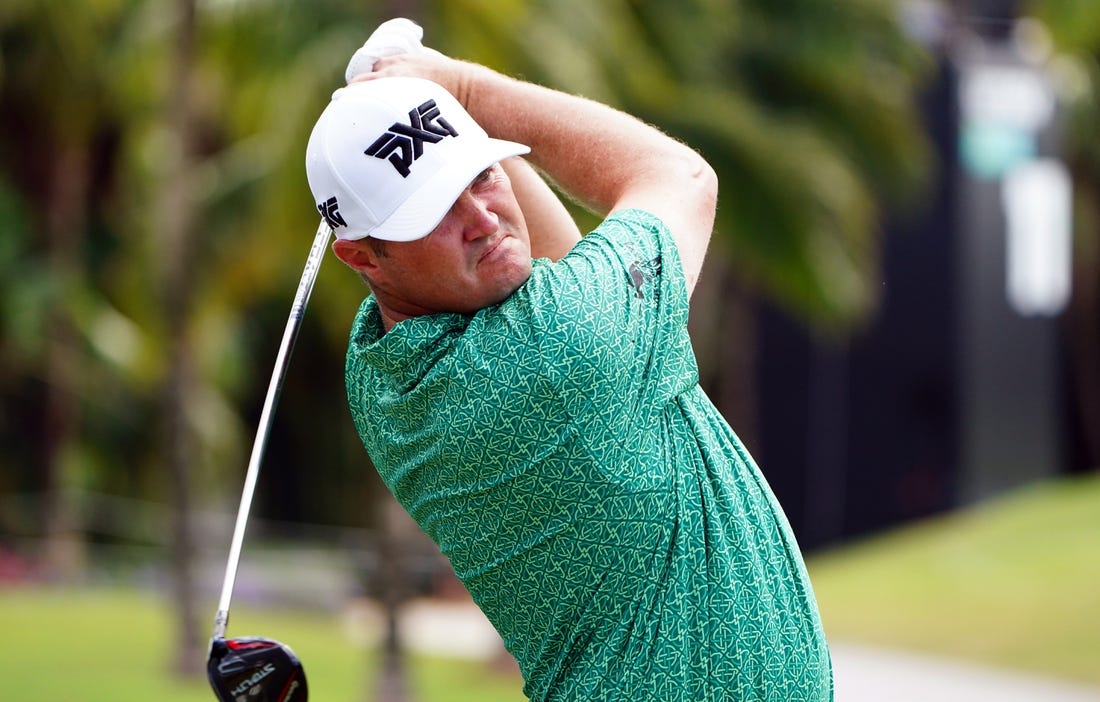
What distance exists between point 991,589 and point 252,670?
454 inches

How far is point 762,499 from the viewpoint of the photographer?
2.42 m

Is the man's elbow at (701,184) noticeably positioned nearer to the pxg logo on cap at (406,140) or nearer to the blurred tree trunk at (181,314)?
the pxg logo on cap at (406,140)

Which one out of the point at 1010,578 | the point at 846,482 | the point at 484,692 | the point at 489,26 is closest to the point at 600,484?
the point at 489,26

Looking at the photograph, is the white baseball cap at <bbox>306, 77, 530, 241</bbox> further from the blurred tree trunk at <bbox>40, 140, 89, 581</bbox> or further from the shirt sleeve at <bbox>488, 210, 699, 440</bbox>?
the blurred tree trunk at <bbox>40, 140, 89, 581</bbox>

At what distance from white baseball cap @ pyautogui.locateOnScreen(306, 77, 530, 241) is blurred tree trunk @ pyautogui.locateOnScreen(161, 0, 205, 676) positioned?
9.86 m

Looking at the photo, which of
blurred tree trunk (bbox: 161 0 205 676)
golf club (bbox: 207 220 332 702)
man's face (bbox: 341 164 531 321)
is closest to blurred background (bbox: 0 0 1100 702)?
blurred tree trunk (bbox: 161 0 205 676)

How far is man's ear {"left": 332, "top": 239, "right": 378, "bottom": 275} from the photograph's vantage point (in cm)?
241

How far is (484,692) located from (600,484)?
10058 millimetres

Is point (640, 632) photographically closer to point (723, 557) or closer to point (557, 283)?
point (723, 557)

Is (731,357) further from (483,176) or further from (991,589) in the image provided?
(483,176)

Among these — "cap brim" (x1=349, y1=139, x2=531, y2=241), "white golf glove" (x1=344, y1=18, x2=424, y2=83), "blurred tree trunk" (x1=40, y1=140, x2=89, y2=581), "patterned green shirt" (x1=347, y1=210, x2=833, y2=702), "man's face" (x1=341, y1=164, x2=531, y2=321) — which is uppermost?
"blurred tree trunk" (x1=40, y1=140, x2=89, y2=581)

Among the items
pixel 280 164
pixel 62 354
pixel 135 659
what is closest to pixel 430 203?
pixel 280 164

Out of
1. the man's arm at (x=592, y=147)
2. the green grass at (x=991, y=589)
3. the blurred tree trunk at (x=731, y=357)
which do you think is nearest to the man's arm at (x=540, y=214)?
the man's arm at (x=592, y=147)

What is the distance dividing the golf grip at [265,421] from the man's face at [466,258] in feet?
0.81
